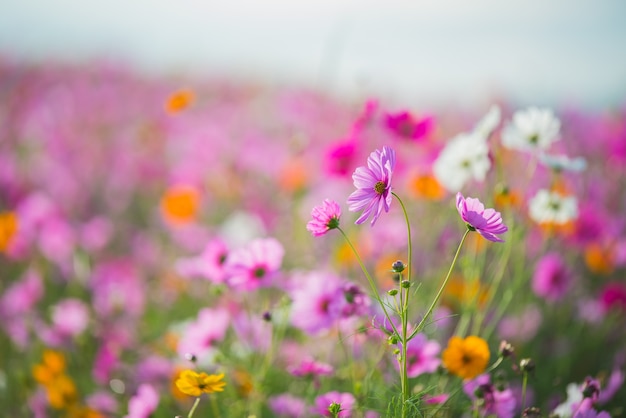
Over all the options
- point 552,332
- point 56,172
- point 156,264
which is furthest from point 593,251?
point 56,172

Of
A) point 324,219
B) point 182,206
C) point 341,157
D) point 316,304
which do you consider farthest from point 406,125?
point 182,206

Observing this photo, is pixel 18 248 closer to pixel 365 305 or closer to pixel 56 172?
pixel 56 172

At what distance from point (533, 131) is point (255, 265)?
0.54 meters

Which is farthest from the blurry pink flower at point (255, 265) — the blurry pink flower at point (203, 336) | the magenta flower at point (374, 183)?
the magenta flower at point (374, 183)

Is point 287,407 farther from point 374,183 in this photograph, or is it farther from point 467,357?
point 374,183

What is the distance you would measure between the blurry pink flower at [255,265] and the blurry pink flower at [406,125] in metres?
0.37

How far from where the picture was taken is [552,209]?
1024 mm

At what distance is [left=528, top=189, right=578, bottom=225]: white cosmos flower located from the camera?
1.01 m

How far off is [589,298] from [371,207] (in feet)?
4.17

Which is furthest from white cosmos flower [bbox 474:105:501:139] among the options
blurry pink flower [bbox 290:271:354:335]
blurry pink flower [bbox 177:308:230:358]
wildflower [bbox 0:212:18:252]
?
wildflower [bbox 0:212:18:252]

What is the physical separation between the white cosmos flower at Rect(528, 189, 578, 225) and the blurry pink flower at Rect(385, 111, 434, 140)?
0.26m

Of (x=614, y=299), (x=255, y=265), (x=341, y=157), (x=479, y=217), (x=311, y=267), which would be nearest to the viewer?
(x=479, y=217)

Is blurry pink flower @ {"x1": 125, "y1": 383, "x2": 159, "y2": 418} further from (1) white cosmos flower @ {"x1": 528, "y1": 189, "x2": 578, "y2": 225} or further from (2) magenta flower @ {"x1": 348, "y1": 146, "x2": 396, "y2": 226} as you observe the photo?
(1) white cosmos flower @ {"x1": 528, "y1": 189, "x2": 578, "y2": 225}

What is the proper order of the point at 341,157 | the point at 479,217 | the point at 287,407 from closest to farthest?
the point at 479,217 < the point at 287,407 < the point at 341,157
